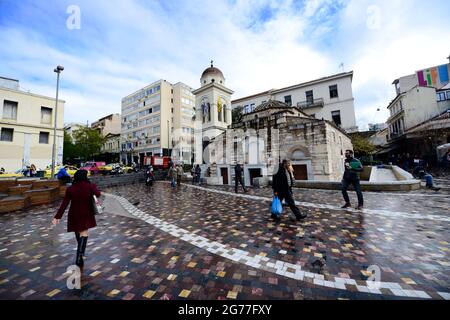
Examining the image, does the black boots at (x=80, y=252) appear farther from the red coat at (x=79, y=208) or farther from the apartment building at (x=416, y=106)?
the apartment building at (x=416, y=106)

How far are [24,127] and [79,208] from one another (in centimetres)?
3110

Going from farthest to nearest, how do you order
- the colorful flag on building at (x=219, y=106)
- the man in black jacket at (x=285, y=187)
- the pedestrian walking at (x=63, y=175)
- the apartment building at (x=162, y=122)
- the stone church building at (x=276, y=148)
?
the apartment building at (x=162, y=122) → the colorful flag on building at (x=219, y=106) → the stone church building at (x=276, y=148) → the pedestrian walking at (x=63, y=175) → the man in black jacket at (x=285, y=187)

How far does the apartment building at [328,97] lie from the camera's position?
29.0m

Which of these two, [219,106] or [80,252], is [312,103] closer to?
[219,106]

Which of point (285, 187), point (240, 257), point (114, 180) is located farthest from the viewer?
point (114, 180)

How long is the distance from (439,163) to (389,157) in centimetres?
1153

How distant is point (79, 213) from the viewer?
131 inches

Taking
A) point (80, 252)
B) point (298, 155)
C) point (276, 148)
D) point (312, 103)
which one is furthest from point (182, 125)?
point (80, 252)

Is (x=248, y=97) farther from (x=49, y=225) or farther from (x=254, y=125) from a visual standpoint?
(x=49, y=225)

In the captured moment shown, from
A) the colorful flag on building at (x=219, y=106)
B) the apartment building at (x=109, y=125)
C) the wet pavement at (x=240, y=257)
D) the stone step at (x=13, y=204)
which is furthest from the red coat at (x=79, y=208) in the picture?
the apartment building at (x=109, y=125)

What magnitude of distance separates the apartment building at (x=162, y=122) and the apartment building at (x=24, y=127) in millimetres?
17935

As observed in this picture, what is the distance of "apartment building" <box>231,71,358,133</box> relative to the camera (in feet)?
95.2
